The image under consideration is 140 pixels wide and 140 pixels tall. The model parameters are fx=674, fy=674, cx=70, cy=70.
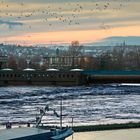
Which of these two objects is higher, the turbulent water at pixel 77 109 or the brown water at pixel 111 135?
the brown water at pixel 111 135

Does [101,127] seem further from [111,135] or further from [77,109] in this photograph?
[77,109]

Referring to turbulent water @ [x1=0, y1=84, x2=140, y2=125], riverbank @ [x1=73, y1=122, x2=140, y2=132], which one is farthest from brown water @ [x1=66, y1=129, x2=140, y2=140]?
turbulent water @ [x1=0, y1=84, x2=140, y2=125]

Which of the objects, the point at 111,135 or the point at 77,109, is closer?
the point at 111,135

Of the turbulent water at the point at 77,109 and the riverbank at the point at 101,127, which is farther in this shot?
the turbulent water at the point at 77,109

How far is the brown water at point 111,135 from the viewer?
39638 millimetres

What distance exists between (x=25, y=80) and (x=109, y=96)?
158ft

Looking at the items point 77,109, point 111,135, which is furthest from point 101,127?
point 77,109

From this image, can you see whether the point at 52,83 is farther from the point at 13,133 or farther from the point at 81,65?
the point at 13,133

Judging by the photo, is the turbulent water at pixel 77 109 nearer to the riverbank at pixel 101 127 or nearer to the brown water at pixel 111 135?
the riverbank at pixel 101 127

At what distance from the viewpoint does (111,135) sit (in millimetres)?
40938

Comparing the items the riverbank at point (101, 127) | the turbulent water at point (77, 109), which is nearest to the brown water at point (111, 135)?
the riverbank at point (101, 127)

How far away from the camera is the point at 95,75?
5330 inches

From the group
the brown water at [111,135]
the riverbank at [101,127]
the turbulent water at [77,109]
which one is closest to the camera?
the brown water at [111,135]

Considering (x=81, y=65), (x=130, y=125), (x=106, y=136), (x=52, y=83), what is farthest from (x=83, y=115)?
(x=81, y=65)
